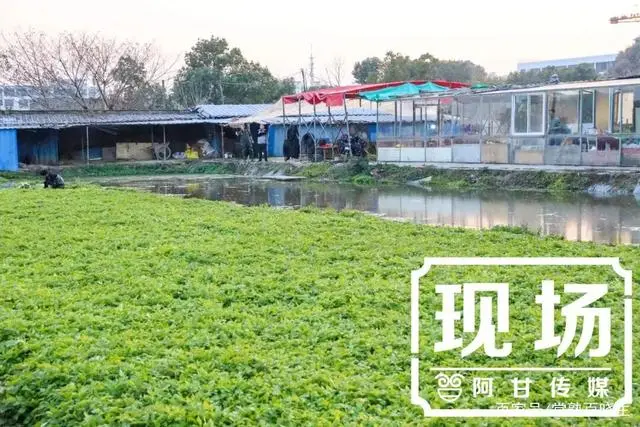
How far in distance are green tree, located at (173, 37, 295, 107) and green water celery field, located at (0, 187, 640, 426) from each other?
39127 millimetres

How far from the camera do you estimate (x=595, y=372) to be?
15.2 ft

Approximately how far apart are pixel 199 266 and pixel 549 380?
463 cm

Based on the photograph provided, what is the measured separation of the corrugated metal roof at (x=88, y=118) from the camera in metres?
32.6

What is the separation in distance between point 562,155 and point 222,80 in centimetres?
3139

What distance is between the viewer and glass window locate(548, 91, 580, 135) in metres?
22.2

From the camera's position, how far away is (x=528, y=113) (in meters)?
23.4

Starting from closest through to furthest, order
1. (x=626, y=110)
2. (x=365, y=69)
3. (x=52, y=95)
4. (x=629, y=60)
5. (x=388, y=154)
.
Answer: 1. (x=626, y=110)
2. (x=388, y=154)
3. (x=52, y=95)
4. (x=629, y=60)
5. (x=365, y=69)

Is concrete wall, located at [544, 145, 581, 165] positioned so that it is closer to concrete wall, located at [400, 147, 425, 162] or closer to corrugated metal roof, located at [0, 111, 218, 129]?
concrete wall, located at [400, 147, 425, 162]

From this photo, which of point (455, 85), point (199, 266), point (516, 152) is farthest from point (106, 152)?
point (199, 266)

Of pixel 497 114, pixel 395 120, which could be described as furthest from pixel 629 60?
pixel 497 114

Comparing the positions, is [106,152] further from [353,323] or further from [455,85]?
[353,323]

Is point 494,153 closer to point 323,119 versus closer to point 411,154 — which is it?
point 411,154

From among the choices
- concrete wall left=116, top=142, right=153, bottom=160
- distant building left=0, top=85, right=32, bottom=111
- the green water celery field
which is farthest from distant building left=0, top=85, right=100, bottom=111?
the green water celery field

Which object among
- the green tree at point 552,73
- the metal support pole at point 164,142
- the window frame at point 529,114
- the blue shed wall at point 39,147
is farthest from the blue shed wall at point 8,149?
the green tree at point 552,73
